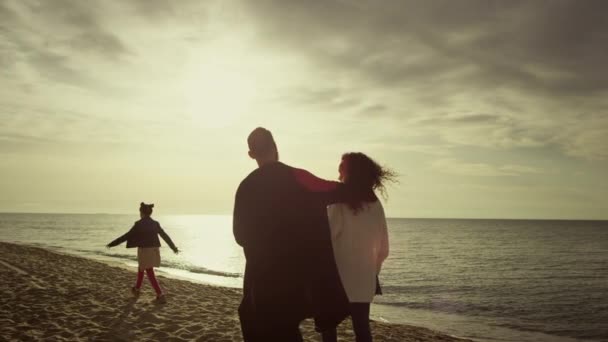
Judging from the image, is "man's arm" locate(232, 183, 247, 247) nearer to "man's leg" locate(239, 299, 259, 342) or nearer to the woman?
"man's leg" locate(239, 299, 259, 342)

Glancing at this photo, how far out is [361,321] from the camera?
13.0 ft

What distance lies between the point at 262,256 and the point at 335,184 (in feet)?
2.87

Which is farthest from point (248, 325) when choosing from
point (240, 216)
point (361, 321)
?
point (361, 321)

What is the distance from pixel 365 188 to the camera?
386 centimetres

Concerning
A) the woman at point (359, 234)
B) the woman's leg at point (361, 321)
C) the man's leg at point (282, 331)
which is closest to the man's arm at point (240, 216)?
the man's leg at point (282, 331)

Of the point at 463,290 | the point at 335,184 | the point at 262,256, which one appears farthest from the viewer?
the point at 463,290

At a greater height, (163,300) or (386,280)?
(163,300)

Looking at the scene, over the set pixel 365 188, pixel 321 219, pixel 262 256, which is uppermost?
pixel 365 188

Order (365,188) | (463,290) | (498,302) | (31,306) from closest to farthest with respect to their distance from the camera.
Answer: (365,188), (31,306), (498,302), (463,290)

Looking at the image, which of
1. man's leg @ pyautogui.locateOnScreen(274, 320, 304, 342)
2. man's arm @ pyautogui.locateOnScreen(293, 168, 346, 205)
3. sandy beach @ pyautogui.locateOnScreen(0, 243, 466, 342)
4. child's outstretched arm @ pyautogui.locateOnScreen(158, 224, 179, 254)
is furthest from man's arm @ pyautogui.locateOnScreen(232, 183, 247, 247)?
child's outstretched arm @ pyautogui.locateOnScreen(158, 224, 179, 254)

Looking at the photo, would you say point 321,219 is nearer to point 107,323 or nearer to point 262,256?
point 262,256

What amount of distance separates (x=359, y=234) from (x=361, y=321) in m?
0.80

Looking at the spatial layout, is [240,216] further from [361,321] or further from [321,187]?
[361,321]

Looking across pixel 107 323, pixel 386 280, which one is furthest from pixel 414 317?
pixel 386 280
